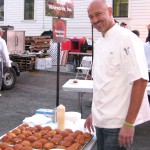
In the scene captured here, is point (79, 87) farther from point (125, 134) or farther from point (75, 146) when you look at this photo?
point (125, 134)

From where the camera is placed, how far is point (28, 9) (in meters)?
23.3

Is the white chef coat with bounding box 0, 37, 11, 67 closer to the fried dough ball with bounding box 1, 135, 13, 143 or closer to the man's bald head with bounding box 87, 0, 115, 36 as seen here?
the fried dough ball with bounding box 1, 135, 13, 143

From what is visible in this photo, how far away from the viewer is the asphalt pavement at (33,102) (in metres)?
6.86

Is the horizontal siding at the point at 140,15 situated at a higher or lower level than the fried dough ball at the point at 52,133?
higher

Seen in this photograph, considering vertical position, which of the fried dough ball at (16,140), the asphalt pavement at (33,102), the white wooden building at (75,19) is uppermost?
the white wooden building at (75,19)

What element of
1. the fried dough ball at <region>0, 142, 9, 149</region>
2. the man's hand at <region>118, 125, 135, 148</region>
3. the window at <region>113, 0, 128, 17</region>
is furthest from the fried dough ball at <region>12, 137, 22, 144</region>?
the window at <region>113, 0, 128, 17</region>

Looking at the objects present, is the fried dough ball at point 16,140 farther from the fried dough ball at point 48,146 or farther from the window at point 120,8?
the window at point 120,8

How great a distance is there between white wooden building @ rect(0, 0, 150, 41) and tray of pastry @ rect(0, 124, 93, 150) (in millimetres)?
15091

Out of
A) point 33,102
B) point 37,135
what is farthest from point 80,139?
point 33,102

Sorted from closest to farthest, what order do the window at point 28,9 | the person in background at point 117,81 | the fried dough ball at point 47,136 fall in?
the person in background at point 117,81
the fried dough ball at point 47,136
the window at point 28,9

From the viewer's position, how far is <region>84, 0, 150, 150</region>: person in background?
2578 mm

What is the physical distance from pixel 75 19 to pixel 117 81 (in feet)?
59.9

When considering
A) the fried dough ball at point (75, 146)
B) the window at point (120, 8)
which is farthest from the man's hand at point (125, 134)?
the window at point (120, 8)

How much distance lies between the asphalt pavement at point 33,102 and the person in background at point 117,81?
3.25 meters
